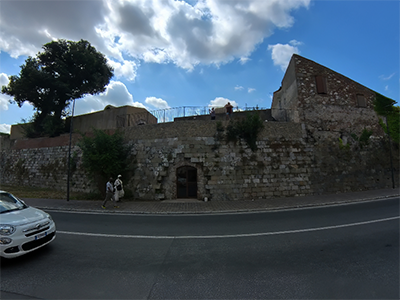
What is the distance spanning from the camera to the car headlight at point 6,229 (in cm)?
402

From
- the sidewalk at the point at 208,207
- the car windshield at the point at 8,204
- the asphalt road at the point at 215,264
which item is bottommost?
the sidewalk at the point at 208,207

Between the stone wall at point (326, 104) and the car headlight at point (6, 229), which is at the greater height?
the stone wall at point (326, 104)

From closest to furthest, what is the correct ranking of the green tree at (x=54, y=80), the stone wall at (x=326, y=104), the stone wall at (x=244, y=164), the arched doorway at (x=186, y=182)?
the stone wall at (x=244, y=164), the arched doorway at (x=186, y=182), the stone wall at (x=326, y=104), the green tree at (x=54, y=80)

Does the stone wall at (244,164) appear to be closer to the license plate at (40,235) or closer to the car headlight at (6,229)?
the license plate at (40,235)

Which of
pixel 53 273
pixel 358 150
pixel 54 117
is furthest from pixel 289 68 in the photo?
pixel 54 117

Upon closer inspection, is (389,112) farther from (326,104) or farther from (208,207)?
(208,207)

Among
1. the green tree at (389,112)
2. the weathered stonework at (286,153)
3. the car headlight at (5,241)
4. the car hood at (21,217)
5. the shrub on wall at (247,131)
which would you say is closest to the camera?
the car headlight at (5,241)

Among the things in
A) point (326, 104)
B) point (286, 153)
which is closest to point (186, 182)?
point (286, 153)

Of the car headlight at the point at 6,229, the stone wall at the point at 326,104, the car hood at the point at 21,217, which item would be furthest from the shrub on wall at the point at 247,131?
the car headlight at the point at 6,229

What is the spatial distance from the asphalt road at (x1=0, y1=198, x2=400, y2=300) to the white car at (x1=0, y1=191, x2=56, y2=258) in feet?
1.09

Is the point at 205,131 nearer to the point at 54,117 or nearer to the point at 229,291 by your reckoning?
the point at 229,291

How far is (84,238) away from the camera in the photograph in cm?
599

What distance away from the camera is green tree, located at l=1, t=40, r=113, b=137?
2242 centimetres

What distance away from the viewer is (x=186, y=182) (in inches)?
545
